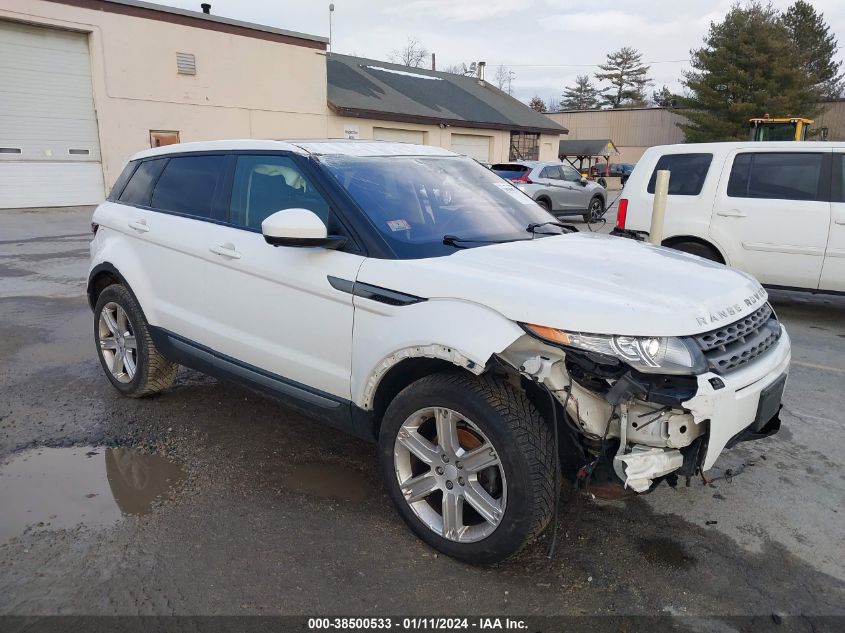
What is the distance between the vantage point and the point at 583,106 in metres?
89.5

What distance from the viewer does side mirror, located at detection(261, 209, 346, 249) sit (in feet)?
9.94

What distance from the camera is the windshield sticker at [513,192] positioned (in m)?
4.14

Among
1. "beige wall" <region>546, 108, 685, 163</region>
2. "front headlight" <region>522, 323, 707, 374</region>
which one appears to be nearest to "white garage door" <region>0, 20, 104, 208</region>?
"front headlight" <region>522, 323, 707, 374</region>

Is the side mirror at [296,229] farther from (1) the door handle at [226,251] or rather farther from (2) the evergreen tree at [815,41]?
(2) the evergreen tree at [815,41]

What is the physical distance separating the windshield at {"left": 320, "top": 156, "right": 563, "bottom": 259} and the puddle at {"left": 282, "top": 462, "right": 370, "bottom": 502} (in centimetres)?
131

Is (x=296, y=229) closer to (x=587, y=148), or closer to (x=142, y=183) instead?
(x=142, y=183)

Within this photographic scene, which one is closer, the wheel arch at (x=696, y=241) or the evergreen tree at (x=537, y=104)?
the wheel arch at (x=696, y=241)

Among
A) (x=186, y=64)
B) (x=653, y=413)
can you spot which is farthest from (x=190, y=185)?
(x=186, y=64)

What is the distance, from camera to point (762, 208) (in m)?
7.06

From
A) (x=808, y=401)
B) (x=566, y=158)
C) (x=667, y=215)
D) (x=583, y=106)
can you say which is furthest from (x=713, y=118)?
(x=583, y=106)

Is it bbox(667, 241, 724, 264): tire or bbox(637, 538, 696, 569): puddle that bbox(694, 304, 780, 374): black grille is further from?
bbox(667, 241, 724, 264): tire

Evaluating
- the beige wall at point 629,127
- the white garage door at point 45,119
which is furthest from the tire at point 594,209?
the beige wall at point 629,127

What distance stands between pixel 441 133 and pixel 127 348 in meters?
25.3

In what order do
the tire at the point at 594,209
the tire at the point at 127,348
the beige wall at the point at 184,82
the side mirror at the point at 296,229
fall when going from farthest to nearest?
the beige wall at the point at 184,82
the tire at the point at 594,209
the tire at the point at 127,348
the side mirror at the point at 296,229
